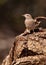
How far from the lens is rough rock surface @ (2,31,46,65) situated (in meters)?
5.30

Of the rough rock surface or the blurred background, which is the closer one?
the rough rock surface

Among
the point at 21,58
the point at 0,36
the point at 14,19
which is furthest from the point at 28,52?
the point at 14,19

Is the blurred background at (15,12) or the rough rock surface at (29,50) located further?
the blurred background at (15,12)

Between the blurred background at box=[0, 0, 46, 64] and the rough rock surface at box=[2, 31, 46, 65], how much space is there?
11342mm

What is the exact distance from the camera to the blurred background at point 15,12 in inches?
688

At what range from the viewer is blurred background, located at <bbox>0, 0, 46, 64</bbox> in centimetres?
1747

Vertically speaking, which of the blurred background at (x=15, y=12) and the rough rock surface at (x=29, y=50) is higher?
the blurred background at (x=15, y=12)

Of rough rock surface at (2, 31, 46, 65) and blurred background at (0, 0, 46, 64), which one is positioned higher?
blurred background at (0, 0, 46, 64)

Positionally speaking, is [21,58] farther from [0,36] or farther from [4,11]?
[4,11]

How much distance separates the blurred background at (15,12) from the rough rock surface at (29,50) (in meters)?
11.3

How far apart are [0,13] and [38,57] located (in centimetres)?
1323

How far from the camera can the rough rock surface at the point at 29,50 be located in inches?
209

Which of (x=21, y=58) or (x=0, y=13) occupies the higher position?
(x=0, y=13)

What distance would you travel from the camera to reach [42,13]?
17.4 meters
